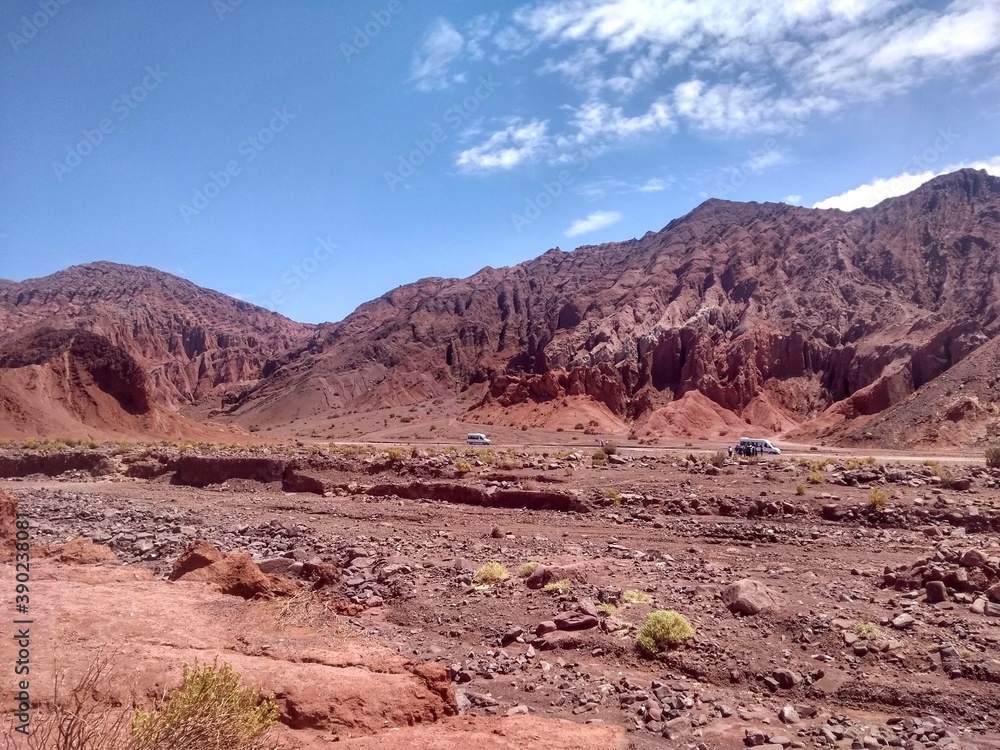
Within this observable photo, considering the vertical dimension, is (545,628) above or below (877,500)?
above

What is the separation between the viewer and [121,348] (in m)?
64.4

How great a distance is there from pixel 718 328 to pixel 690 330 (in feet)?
16.5

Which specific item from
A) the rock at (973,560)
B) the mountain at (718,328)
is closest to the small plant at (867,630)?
the rock at (973,560)

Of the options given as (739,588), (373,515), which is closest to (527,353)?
(373,515)

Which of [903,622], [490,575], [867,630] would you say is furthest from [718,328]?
[867,630]

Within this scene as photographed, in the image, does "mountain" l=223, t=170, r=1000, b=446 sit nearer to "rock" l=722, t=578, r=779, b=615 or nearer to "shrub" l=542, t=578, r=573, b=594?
"rock" l=722, t=578, r=779, b=615

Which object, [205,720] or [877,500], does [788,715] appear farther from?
[877,500]

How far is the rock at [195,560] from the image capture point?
12477 millimetres

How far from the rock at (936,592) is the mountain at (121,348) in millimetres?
58990

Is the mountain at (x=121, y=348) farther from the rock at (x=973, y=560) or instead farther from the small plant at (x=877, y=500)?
the rock at (x=973, y=560)

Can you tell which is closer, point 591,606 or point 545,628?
point 545,628

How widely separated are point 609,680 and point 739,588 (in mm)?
3134

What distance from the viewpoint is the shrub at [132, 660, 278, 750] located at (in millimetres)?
4703

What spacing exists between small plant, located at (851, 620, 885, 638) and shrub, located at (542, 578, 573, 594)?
432cm
